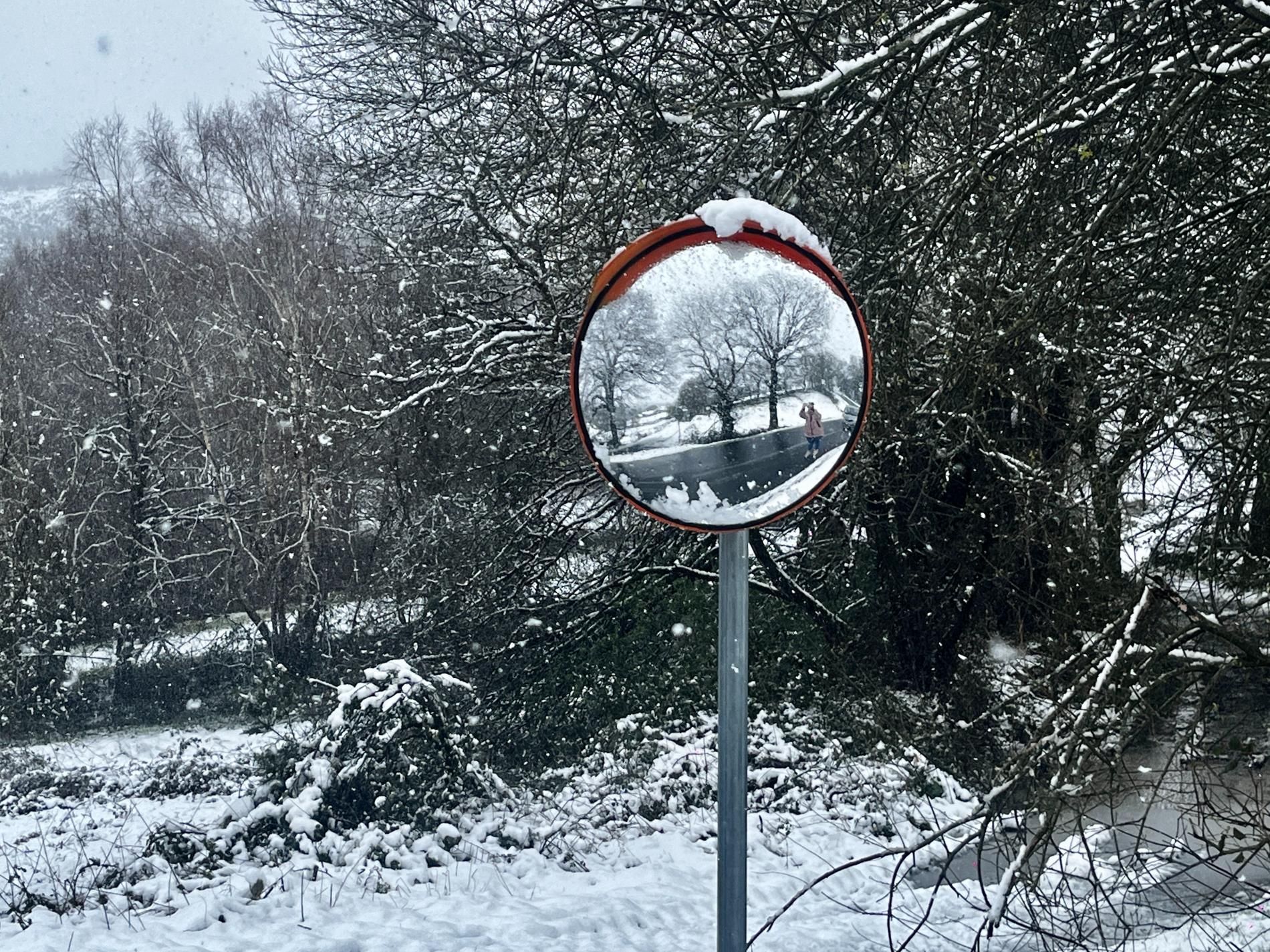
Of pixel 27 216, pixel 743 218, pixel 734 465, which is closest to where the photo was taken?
pixel 743 218

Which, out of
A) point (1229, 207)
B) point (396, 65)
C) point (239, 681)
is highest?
point (396, 65)

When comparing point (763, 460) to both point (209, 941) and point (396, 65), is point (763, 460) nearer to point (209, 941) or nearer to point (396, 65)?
point (209, 941)

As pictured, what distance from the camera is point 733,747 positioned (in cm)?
211

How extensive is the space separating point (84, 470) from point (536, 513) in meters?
10.1

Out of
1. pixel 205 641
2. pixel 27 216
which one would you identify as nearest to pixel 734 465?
pixel 205 641

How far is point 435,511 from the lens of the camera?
1116 cm

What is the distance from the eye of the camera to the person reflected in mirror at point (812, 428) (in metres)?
2.18

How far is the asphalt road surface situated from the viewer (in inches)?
84.4

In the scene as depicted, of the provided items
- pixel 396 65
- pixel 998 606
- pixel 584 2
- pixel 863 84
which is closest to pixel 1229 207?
pixel 863 84

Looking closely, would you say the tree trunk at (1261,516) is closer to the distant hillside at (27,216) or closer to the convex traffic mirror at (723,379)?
the convex traffic mirror at (723,379)

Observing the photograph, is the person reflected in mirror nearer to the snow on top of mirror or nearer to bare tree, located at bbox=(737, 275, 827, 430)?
bare tree, located at bbox=(737, 275, 827, 430)

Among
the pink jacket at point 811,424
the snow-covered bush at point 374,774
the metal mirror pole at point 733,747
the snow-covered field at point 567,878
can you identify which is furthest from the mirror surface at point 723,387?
the snow-covered bush at point 374,774

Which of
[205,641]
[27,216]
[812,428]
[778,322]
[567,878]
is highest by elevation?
[27,216]

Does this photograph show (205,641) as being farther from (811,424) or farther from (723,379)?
(811,424)
